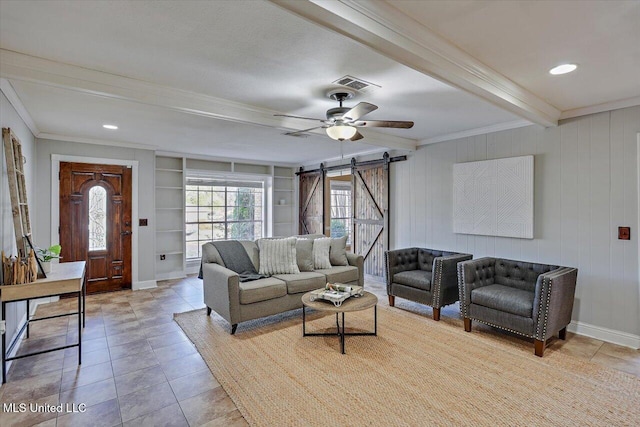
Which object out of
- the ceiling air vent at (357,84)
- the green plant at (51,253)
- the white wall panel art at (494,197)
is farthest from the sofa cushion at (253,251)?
the white wall panel art at (494,197)

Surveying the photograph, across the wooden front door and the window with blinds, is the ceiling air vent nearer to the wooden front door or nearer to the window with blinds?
the wooden front door

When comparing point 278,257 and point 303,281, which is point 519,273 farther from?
point 278,257

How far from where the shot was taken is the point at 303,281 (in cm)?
399

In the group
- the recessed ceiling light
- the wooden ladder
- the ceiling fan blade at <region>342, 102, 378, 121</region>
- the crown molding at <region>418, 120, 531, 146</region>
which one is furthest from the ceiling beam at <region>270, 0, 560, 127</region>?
the wooden ladder

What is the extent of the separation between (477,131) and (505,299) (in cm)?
233

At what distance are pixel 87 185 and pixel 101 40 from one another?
12.7ft

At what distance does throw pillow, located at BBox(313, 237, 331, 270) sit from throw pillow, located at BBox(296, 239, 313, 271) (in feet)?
0.22

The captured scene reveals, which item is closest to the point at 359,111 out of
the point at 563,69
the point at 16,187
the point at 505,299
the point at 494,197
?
the point at 563,69

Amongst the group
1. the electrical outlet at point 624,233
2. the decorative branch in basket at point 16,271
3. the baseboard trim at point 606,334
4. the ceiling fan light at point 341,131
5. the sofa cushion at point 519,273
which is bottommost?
the baseboard trim at point 606,334

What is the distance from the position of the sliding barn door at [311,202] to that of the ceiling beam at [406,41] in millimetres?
4738

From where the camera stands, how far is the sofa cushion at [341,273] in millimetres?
4305

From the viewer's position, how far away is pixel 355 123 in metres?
3.08

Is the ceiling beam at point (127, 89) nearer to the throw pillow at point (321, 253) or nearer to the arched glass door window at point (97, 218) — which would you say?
the throw pillow at point (321, 253)

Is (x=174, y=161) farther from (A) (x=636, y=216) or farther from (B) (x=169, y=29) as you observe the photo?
(A) (x=636, y=216)
